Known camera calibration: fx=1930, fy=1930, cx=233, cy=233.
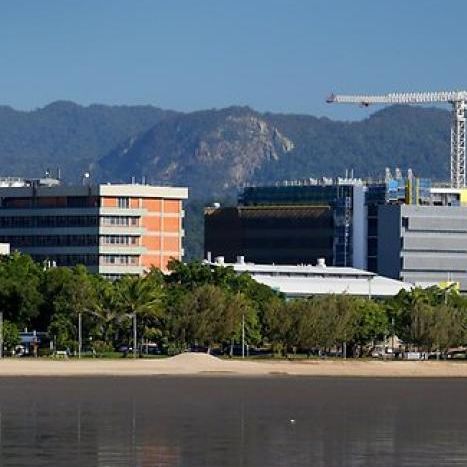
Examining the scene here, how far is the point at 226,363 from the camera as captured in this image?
15138cm

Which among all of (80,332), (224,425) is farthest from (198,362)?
(224,425)

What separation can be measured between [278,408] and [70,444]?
89.6 ft

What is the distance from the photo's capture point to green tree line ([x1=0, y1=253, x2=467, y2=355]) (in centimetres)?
16312

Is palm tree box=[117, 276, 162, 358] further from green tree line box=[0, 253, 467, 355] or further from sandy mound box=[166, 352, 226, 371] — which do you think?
sandy mound box=[166, 352, 226, 371]

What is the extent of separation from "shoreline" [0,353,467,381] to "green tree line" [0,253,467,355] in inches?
286

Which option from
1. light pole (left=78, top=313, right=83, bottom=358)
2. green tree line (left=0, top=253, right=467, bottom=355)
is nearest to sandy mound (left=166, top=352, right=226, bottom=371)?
light pole (left=78, top=313, right=83, bottom=358)

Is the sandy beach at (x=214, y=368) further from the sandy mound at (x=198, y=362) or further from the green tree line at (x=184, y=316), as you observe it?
the green tree line at (x=184, y=316)

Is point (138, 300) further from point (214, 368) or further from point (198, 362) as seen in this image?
point (214, 368)

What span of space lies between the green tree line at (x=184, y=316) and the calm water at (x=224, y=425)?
36.6 m

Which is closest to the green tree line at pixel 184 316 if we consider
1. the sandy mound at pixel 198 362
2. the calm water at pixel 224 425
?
the sandy mound at pixel 198 362

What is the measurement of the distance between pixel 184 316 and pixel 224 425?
81.0 metres

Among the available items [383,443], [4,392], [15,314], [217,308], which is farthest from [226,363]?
[383,443]

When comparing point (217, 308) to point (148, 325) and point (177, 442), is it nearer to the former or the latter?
point (148, 325)

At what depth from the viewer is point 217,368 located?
14862 centimetres
